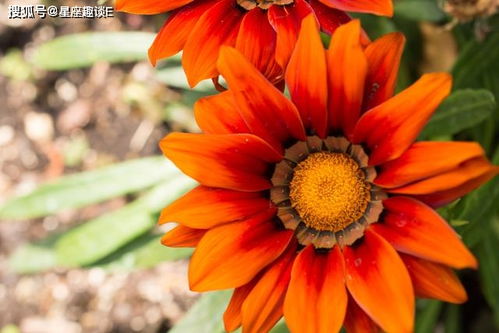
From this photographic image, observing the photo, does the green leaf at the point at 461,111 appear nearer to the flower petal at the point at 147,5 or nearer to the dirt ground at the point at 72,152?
the flower petal at the point at 147,5

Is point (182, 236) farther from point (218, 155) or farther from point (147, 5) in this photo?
point (147, 5)

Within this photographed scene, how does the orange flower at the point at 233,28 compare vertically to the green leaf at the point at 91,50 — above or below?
above

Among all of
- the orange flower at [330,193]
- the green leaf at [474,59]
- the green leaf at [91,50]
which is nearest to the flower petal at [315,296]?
the orange flower at [330,193]

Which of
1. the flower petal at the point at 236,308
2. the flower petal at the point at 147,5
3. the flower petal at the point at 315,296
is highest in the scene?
the flower petal at the point at 147,5

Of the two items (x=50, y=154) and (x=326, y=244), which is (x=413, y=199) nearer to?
(x=326, y=244)

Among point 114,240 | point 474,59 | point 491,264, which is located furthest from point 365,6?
point 114,240

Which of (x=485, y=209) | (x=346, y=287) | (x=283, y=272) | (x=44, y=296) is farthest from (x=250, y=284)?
(x=44, y=296)
